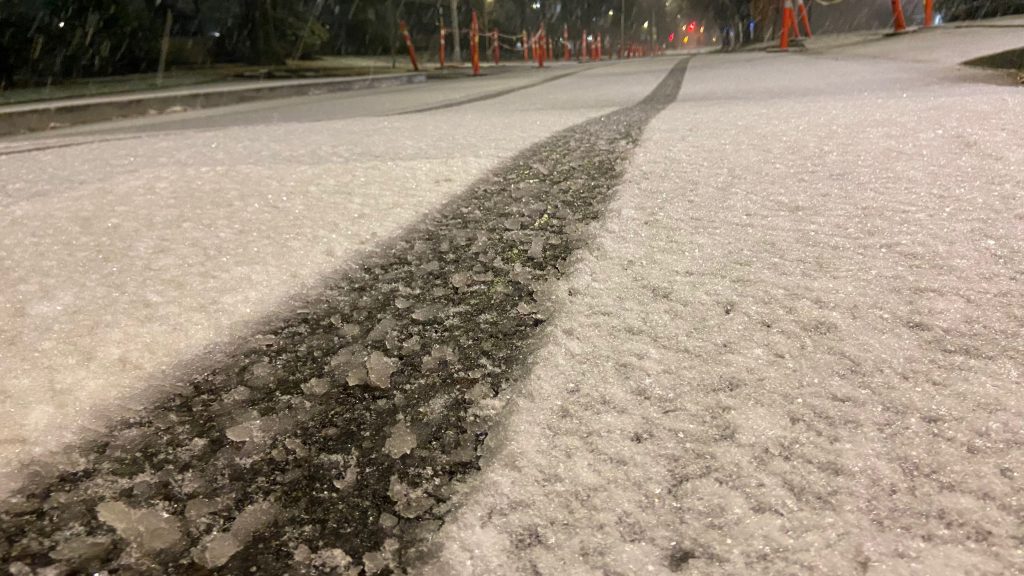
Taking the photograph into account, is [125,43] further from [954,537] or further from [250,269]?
[954,537]

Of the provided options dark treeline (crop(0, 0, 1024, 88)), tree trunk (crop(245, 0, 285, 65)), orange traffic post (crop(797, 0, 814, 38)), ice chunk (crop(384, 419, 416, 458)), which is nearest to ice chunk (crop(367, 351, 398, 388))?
ice chunk (crop(384, 419, 416, 458))

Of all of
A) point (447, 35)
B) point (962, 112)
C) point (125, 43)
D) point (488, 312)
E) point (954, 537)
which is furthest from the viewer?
point (447, 35)

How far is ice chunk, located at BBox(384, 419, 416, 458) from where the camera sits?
70 centimetres

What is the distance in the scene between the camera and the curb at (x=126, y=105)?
16.2ft

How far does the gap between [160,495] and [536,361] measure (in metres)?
0.49

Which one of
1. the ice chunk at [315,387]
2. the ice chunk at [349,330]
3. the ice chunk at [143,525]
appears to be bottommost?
the ice chunk at [143,525]

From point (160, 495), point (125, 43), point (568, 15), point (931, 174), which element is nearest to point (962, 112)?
point (931, 174)

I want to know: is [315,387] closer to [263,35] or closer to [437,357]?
[437,357]

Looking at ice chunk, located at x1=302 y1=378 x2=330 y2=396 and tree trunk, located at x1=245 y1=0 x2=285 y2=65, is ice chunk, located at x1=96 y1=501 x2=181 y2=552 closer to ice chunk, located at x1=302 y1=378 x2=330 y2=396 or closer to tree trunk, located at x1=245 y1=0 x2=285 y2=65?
ice chunk, located at x1=302 y1=378 x2=330 y2=396

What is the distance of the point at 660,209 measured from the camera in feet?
4.30

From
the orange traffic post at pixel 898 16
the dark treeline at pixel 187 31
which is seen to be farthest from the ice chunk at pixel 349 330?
the dark treeline at pixel 187 31

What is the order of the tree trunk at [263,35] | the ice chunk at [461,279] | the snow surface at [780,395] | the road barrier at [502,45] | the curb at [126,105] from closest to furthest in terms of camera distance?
the snow surface at [780,395]
the ice chunk at [461,279]
the curb at [126,105]
the road barrier at [502,45]
the tree trunk at [263,35]

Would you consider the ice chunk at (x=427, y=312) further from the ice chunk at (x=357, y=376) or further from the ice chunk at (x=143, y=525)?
the ice chunk at (x=143, y=525)

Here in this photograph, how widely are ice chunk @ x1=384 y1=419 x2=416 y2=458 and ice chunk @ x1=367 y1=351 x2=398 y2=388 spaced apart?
0.11 m
